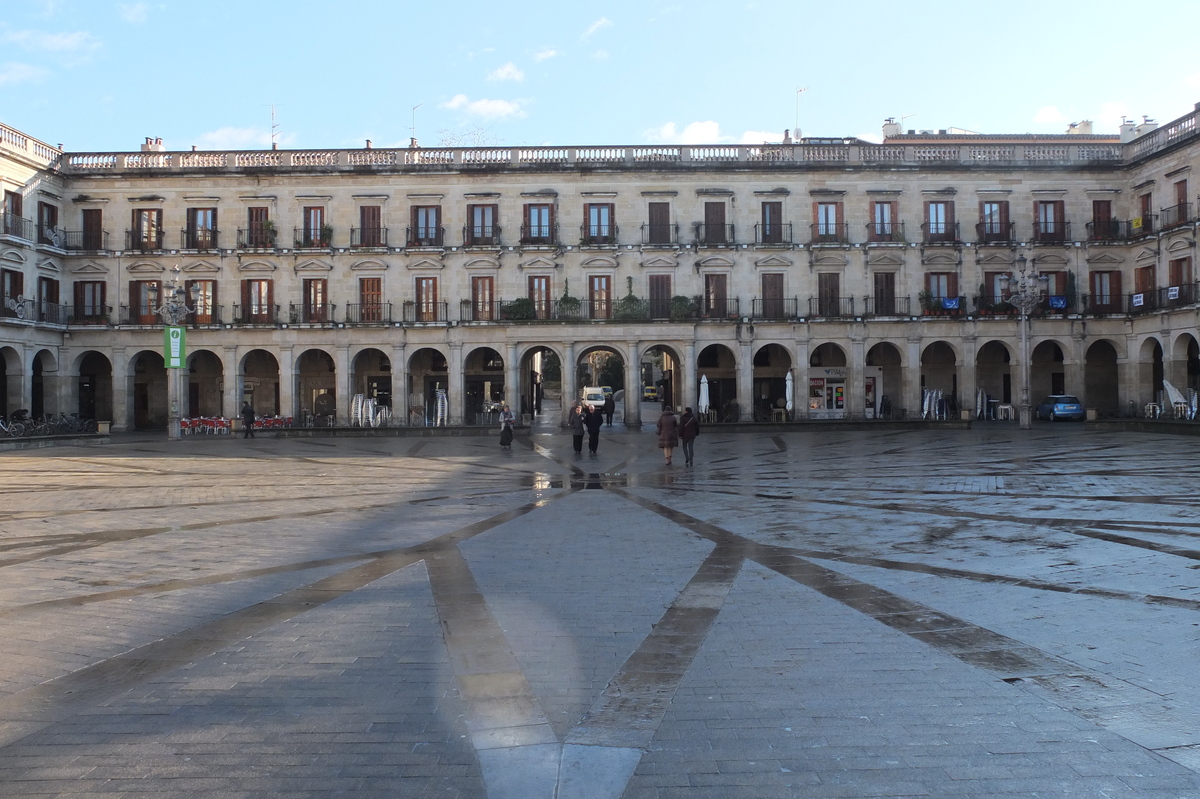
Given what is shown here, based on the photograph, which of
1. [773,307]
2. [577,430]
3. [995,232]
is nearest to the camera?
[577,430]

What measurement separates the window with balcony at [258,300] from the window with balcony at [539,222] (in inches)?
538

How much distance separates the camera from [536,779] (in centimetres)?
427

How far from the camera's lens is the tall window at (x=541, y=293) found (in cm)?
A: 4416

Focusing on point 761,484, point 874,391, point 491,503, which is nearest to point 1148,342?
point 874,391

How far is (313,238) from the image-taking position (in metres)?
44.3

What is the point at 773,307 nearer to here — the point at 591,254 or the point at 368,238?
the point at 591,254

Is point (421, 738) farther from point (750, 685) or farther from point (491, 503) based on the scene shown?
point (491, 503)

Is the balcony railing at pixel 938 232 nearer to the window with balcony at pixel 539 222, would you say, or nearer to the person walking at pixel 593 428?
the window with balcony at pixel 539 222

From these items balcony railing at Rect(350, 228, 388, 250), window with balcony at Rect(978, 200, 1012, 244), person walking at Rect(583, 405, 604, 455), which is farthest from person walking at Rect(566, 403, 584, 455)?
window with balcony at Rect(978, 200, 1012, 244)

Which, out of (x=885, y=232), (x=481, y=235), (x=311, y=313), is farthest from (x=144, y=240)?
(x=885, y=232)

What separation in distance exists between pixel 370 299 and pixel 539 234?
9392 mm

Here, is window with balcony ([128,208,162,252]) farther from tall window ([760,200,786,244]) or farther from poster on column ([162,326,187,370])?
tall window ([760,200,786,244])

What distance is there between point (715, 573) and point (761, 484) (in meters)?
8.76

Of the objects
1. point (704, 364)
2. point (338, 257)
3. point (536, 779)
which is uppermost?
point (338, 257)
